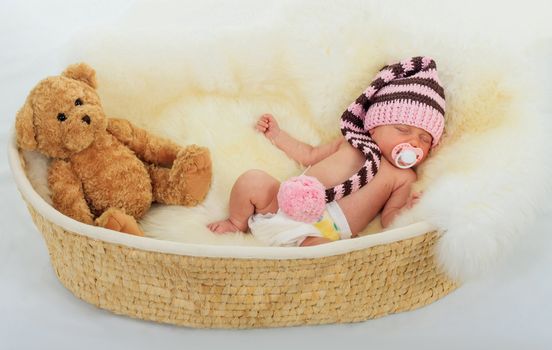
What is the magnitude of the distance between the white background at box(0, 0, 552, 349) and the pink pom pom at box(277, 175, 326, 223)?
0.79 ft

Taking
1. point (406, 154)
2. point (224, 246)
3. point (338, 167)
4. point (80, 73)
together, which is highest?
point (406, 154)

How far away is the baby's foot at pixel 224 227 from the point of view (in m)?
1.39

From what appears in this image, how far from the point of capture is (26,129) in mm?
1243

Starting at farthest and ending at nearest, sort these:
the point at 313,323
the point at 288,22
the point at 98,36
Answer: the point at 288,22
the point at 98,36
the point at 313,323

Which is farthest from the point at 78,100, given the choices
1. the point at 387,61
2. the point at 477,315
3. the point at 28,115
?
the point at 477,315

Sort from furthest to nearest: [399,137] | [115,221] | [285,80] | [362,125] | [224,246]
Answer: [285,80], [362,125], [399,137], [115,221], [224,246]

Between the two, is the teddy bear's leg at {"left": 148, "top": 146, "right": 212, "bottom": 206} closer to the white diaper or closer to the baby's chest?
the white diaper

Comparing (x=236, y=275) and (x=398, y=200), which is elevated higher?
(x=398, y=200)

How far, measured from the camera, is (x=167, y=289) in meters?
1.19

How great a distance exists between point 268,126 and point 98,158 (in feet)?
1.62

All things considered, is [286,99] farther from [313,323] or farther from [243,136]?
[313,323]

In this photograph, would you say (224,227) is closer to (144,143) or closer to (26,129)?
(144,143)

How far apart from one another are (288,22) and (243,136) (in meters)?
0.33

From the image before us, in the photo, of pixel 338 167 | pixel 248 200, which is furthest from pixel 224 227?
pixel 338 167
